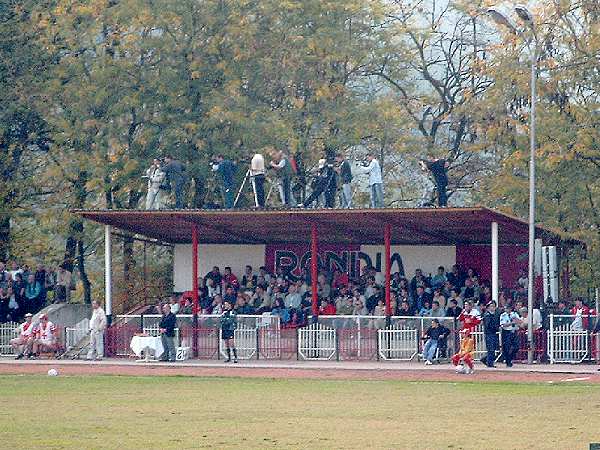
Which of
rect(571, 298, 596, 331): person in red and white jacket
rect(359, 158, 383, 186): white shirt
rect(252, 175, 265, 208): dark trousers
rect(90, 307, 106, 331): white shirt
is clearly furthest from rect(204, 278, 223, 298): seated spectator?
rect(571, 298, 596, 331): person in red and white jacket

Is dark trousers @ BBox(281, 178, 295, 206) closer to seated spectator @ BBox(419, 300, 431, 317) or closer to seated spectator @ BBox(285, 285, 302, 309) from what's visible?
seated spectator @ BBox(285, 285, 302, 309)

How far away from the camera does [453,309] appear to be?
3638cm

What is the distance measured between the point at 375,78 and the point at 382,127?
405cm

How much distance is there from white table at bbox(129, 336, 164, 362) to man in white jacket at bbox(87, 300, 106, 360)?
1.24 meters

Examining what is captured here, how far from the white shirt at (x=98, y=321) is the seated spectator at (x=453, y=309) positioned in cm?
975

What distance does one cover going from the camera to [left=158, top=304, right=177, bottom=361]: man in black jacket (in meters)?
36.8

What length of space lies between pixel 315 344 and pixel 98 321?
6261 mm

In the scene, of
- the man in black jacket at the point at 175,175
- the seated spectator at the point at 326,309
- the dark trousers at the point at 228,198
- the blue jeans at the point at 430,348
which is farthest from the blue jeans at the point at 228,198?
the blue jeans at the point at 430,348

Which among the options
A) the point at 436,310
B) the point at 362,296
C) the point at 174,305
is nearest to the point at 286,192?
the point at 362,296

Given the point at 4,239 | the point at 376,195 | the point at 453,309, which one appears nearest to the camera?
the point at 453,309

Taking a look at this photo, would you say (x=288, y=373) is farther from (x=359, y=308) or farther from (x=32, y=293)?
(x=32, y=293)

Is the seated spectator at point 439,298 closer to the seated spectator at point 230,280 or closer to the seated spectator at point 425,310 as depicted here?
the seated spectator at point 425,310

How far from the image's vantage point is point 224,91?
48250 millimetres

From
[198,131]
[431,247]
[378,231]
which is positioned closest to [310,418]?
[378,231]
